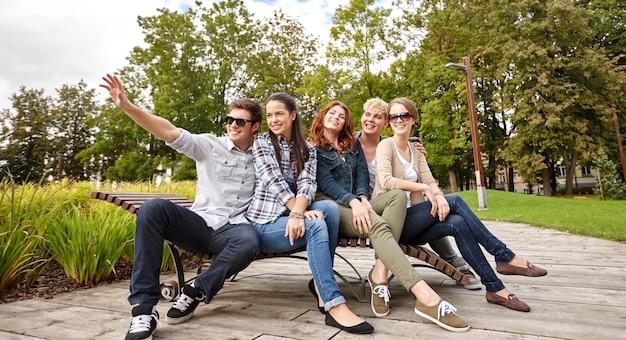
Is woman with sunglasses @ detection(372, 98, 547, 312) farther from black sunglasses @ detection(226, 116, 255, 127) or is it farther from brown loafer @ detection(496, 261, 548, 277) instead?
black sunglasses @ detection(226, 116, 255, 127)

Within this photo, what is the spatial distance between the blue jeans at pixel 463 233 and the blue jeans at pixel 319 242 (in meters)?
0.61

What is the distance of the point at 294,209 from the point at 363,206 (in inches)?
18.8

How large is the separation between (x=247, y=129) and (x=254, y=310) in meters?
1.25

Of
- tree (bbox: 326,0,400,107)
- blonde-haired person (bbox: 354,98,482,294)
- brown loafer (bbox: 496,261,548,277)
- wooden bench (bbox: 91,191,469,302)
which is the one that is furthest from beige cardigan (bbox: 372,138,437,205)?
tree (bbox: 326,0,400,107)

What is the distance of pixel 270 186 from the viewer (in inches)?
103

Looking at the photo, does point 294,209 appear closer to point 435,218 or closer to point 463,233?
point 435,218

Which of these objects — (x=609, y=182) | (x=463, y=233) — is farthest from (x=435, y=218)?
(x=609, y=182)

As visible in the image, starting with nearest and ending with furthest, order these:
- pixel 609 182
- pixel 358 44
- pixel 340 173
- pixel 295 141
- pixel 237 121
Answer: pixel 237 121 → pixel 295 141 → pixel 340 173 → pixel 609 182 → pixel 358 44

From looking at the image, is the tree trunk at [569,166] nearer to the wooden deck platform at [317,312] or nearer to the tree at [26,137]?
the wooden deck platform at [317,312]

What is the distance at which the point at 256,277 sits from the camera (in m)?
3.75

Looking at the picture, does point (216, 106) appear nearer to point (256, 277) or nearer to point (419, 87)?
point (419, 87)

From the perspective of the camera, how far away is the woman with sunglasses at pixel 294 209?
2.25m

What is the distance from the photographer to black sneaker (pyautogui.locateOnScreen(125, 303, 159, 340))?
6.55 feet

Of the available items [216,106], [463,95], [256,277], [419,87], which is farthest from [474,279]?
[216,106]
